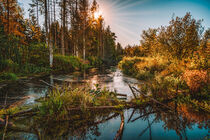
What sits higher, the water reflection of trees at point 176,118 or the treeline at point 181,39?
the treeline at point 181,39

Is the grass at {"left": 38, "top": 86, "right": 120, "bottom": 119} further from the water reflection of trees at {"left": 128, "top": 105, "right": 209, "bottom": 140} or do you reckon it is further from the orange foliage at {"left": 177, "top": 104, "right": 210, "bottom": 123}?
the orange foliage at {"left": 177, "top": 104, "right": 210, "bottom": 123}

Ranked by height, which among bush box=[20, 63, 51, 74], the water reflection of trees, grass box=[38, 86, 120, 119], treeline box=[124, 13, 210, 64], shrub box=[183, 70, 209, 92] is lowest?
the water reflection of trees

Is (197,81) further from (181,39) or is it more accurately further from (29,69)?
(29,69)

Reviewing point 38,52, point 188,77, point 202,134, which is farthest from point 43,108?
point 38,52

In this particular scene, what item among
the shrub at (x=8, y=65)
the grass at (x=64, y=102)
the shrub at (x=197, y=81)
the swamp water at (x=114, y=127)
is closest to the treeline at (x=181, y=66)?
the shrub at (x=197, y=81)

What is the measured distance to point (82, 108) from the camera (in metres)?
3.66

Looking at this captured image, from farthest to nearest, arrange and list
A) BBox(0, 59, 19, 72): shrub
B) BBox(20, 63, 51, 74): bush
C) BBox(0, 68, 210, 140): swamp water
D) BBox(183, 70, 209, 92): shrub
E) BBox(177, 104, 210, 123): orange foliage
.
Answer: BBox(20, 63, 51, 74): bush, BBox(0, 59, 19, 72): shrub, BBox(183, 70, 209, 92): shrub, BBox(177, 104, 210, 123): orange foliage, BBox(0, 68, 210, 140): swamp water

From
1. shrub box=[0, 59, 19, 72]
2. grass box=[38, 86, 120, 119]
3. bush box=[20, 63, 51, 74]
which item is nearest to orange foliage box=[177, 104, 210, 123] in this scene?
grass box=[38, 86, 120, 119]

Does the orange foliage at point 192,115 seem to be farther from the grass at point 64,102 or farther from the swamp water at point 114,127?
the grass at point 64,102

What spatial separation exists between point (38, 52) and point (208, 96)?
616 inches

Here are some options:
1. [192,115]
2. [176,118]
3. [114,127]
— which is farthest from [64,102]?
[192,115]

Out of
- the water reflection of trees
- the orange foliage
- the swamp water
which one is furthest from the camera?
the orange foliage

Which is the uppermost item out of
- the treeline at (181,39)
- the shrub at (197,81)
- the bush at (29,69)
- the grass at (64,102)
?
the treeline at (181,39)

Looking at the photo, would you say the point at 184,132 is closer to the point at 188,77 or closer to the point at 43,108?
the point at 188,77
